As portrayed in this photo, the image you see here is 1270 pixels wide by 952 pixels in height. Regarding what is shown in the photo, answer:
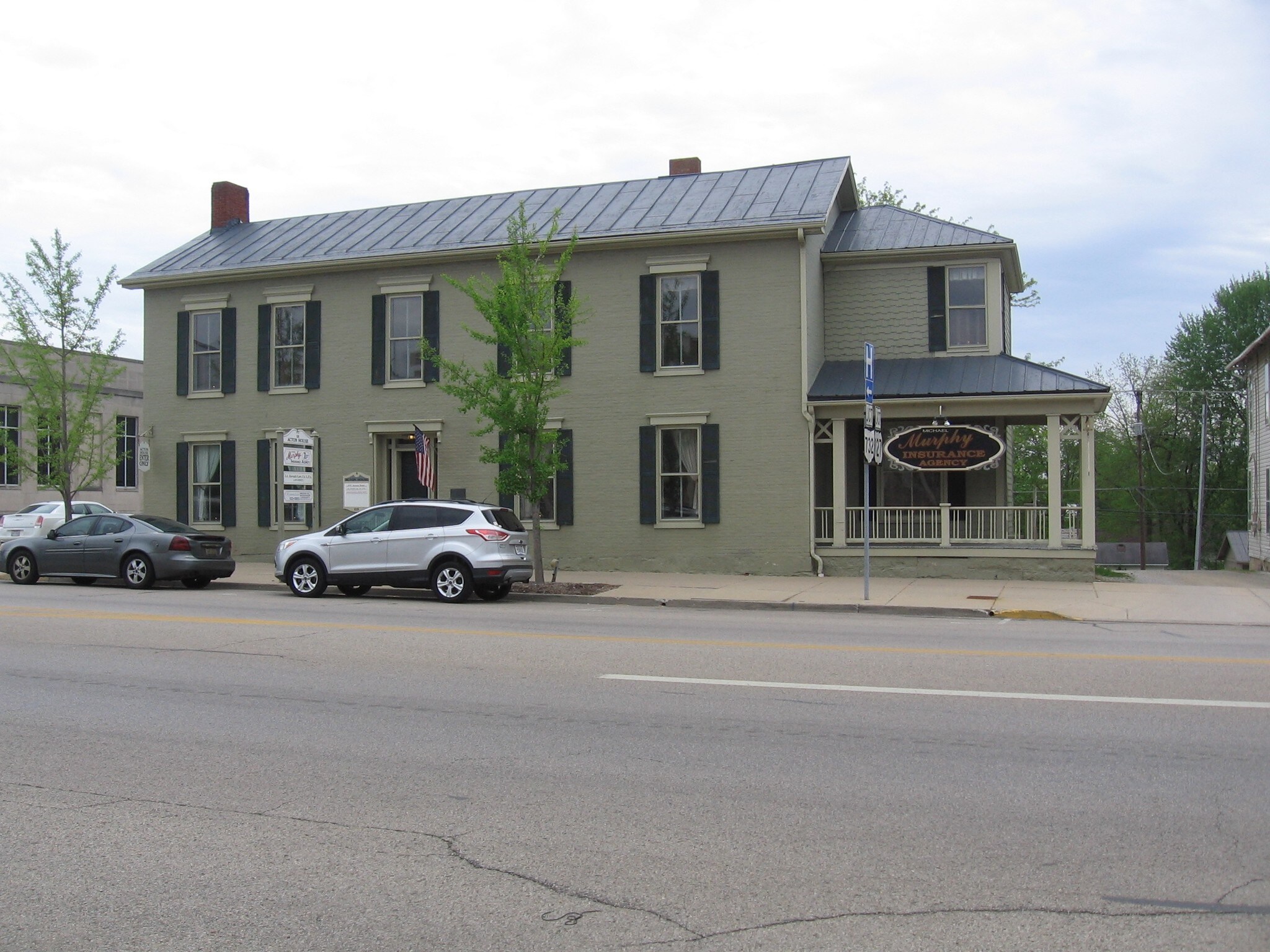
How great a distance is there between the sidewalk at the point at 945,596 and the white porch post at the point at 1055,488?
2.97ft

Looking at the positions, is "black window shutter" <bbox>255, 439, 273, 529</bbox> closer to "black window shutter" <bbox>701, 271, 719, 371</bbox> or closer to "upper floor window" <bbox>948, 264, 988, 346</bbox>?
"black window shutter" <bbox>701, 271, 719, 371</bbox>

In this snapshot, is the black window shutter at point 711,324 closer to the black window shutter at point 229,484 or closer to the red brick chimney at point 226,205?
the black window shutter at point 229,484

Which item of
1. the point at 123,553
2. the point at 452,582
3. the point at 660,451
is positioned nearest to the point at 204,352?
the point at 123,553

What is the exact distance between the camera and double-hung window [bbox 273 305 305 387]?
84.3 feet

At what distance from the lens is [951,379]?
71.9ft

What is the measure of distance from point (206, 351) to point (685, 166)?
479 inches

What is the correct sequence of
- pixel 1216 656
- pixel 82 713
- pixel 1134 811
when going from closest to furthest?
pixel 1134 811 < pixel 82 713 < pixel 1216 656

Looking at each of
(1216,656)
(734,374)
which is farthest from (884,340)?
(1216,656)

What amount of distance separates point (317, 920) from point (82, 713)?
4.85 metres

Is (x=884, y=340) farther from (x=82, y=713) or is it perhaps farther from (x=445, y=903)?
(x=445, y=903)

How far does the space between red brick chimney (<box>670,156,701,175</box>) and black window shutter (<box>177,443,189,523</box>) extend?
523 inches

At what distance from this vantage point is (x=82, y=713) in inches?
332

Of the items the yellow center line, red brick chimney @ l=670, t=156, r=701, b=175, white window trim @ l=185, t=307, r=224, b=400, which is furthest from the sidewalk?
red brick chimney @ l=670, t=156, r=701, b=175

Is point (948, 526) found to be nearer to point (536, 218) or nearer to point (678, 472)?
point (678, 472)
